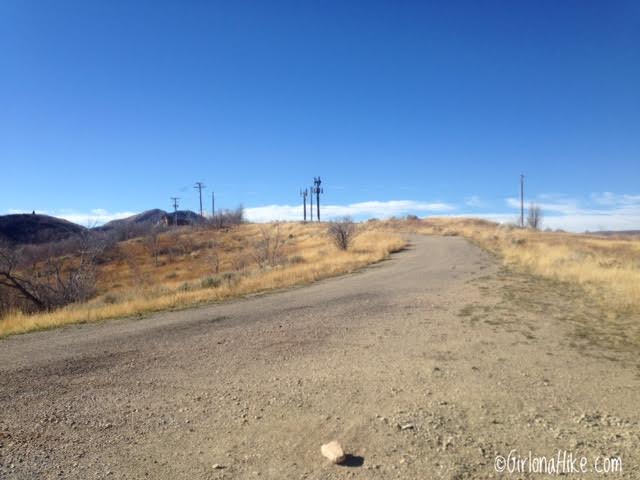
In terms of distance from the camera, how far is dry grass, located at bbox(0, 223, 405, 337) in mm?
11711

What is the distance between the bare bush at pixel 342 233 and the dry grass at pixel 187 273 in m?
0.80

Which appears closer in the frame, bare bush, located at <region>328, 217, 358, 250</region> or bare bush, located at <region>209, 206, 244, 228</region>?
bare bush, located at <region>328, 217, 358, 250</region>

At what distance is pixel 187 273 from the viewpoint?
3784cm

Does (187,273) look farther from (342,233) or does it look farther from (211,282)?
(211,282)

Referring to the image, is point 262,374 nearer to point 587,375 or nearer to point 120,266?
point 587,375

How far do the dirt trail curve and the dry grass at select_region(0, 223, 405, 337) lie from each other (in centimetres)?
206

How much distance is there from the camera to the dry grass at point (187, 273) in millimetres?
11711

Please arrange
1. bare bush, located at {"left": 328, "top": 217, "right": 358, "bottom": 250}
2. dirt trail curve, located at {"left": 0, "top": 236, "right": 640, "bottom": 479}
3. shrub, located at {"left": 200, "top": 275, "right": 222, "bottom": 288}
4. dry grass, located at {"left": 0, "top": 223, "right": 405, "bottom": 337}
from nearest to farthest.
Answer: dirt trail curve, located at {"left": 0, "top": 236, "right": 640, "bottom": 479} < dry grass, located at {"left": 0, "top": 223, "right": 405, "bottom": 337} < shrub, located at {"left": 200, "top": 275, "right": 222, "bottom": 288} < bare bush, located at {"left": 328, "top": 217, "right": 358, "bottom": 250}

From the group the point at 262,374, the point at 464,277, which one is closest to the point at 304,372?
the point at 262,374

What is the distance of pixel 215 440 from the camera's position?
4289mm

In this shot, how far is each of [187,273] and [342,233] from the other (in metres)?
14.7

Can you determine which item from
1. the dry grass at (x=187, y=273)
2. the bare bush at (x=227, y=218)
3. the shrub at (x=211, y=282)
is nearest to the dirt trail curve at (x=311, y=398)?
the dry grass at (x=187, y=273)

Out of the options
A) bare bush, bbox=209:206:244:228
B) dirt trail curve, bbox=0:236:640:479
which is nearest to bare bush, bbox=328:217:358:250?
dirt trail curve, bbox=0:236:640:479

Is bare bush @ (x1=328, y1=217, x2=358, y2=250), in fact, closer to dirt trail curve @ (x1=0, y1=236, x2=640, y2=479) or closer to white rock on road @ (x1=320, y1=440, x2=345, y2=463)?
dirt trail curve @ (x1=0, y1=236, x2=640, y2=479)
